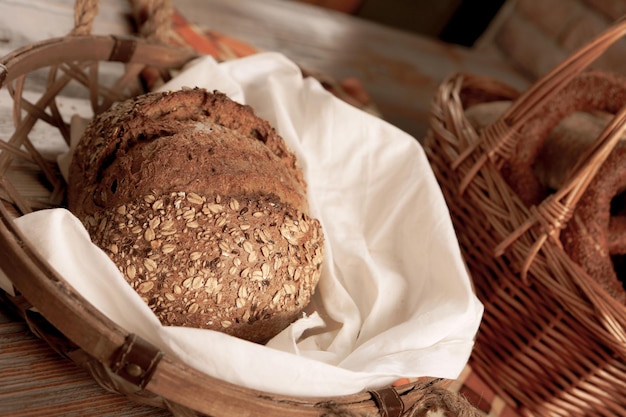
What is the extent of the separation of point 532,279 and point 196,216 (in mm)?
639

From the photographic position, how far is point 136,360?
61cm

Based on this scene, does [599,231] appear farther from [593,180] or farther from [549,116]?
[549,116]

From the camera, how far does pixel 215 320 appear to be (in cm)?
81

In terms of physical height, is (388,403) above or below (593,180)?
below

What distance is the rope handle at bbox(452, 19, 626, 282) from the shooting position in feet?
3.11

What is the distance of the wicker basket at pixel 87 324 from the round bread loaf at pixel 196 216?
0.12m

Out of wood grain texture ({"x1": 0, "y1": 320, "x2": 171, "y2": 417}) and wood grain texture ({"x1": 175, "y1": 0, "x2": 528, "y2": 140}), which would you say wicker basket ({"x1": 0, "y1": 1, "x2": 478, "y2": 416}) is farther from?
wood grain texture ({"x1": 175, "y1": 0, "x2": 528, "y2": 140})

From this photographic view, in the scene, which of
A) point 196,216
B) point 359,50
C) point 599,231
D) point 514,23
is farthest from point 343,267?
point 514,23

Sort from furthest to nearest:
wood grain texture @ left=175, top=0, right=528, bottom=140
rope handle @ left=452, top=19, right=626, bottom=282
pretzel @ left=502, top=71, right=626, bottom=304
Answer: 1. wood grain texture @ left=175, top=0, right=528, bottom=140
2. pretzel @ left=502, top=71, right=626, bottom=304
3. rope handle @ left=452, top=19, right=626, bottom=282

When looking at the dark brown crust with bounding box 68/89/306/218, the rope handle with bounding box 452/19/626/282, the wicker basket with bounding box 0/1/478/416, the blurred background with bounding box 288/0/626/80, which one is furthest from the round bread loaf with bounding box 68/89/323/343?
the blurred background with bounding box 288/0/626/80

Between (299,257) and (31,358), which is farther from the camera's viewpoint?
(299,257)

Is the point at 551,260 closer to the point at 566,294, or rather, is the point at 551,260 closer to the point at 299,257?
the point at 566,294

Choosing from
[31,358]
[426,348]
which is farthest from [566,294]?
[31,358]

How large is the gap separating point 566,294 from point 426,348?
0.31 m
